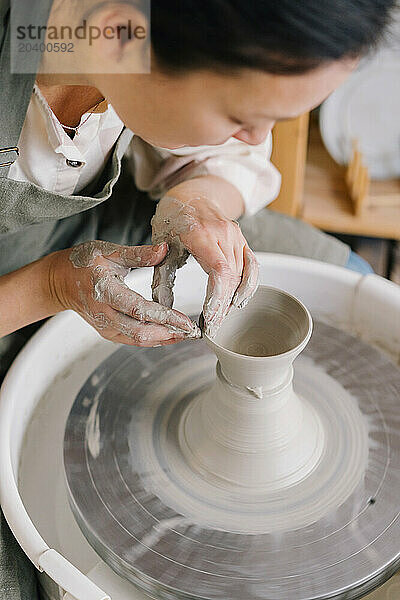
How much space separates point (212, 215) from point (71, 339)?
374 mm

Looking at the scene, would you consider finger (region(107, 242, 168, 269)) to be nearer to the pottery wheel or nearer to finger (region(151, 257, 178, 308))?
finger (region(151, 257, 178, 308))

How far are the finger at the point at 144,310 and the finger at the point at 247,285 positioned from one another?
87mm

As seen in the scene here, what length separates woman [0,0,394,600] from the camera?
0.74m

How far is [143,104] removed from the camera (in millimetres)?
900

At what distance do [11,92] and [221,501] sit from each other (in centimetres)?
66

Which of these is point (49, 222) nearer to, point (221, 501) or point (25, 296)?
point (25, 296)

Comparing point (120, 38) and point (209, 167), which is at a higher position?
point (120, 38)

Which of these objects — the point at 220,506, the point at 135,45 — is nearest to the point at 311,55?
the point at 135,45

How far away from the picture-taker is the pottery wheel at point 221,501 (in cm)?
92

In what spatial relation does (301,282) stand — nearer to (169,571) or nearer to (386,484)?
(386,484)

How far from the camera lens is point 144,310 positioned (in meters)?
0.98

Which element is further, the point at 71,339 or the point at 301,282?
the point at 301,282

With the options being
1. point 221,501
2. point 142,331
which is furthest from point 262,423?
Result: point 142,331

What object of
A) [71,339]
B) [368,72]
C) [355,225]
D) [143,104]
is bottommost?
[355,225]
